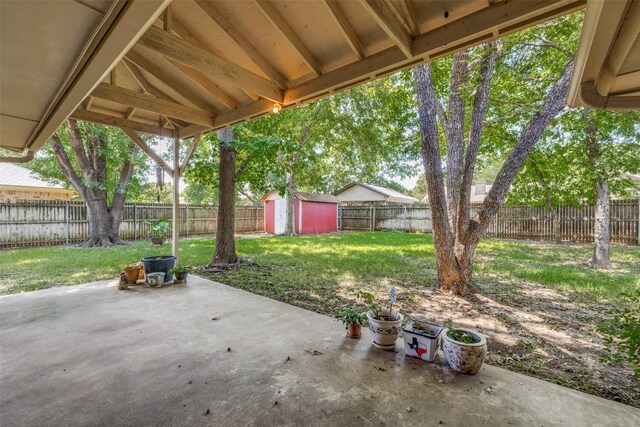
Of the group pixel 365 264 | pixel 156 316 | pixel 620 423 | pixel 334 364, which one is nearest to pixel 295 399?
pixel 334 364

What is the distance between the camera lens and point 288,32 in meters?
2.50

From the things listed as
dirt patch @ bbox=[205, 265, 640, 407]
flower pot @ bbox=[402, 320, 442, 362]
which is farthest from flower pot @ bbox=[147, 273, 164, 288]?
flower pot @ bbox=[402, 320, 442, 362]

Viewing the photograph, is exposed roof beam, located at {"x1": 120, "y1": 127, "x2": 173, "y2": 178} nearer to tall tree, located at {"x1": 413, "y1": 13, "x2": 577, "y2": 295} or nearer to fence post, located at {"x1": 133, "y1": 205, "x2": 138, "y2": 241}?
tall tree, located at {"x1": 413, "y1": 13, "x2": 577, "y2": 295}

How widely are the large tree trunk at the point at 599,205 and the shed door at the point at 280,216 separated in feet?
33.6

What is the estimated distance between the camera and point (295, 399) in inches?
70.1

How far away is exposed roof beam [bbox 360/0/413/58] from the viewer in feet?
5.67

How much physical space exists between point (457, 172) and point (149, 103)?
4189 millimetres

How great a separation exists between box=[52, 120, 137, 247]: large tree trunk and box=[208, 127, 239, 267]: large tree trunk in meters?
4.91

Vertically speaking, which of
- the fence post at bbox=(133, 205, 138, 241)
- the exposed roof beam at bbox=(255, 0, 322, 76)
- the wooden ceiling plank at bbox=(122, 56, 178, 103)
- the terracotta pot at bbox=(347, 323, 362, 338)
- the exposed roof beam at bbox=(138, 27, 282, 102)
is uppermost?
the wooden ceiling plank at bbox=(122, 56, 178, 103)

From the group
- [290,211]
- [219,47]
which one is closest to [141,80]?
[219,47]

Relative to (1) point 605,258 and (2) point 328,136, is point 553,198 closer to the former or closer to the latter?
(1) point 605,258

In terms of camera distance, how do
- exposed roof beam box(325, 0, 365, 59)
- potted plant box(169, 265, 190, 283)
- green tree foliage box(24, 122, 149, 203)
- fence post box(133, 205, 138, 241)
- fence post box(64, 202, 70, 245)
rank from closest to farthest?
exposed roof beam box(325, 0, 365, 59), potted plant box(169, 265, 190, 283), green tree foliage box(24, 122, 149, 203), fence post box(64, 202, 70, 245), fence post box(133, 205, 138, 241)

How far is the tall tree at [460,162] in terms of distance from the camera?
3.91 m

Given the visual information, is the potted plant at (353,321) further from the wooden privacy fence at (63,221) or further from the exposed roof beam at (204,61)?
the wooden privacy fence at (63,221)
